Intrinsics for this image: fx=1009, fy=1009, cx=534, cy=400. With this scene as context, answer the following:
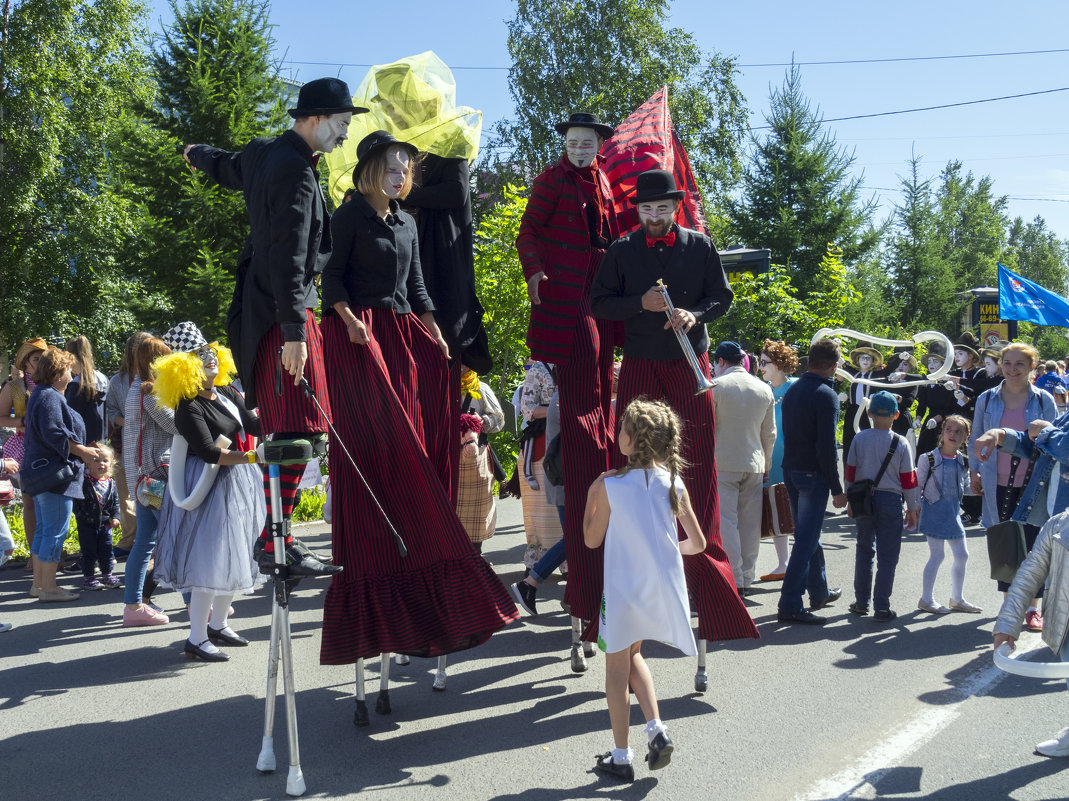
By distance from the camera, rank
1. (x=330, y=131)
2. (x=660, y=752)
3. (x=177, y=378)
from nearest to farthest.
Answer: (x=660, y=752)
(x=330, y=131)
(x=177, y=378)

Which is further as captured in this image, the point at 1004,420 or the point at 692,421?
the point at 1004,420

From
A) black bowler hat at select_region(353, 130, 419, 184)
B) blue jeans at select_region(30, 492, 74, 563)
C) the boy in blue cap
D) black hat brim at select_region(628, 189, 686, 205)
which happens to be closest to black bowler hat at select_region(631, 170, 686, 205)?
black hat brim at select_region(628, 189, 686, 205)

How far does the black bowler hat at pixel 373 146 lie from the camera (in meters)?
4.57

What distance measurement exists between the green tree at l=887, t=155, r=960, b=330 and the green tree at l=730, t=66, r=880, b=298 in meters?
6.60

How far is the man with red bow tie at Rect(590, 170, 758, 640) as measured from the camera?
16.8 feet

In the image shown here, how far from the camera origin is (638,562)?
12.9 feet

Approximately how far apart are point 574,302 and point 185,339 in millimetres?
2223

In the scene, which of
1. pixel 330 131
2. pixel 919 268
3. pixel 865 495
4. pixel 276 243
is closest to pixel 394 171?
pixel 330 131

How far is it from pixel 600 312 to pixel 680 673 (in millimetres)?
1908

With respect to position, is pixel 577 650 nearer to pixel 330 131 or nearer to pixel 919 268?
pixel 330 131

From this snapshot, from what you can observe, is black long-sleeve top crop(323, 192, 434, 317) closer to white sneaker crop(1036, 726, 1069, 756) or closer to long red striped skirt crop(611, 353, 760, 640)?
long red striped skirt crop(611, 353, 760, 640)

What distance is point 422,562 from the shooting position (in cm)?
444

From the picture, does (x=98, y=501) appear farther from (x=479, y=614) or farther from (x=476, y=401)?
(x=479, y=614)

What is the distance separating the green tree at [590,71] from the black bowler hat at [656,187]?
2594cm
